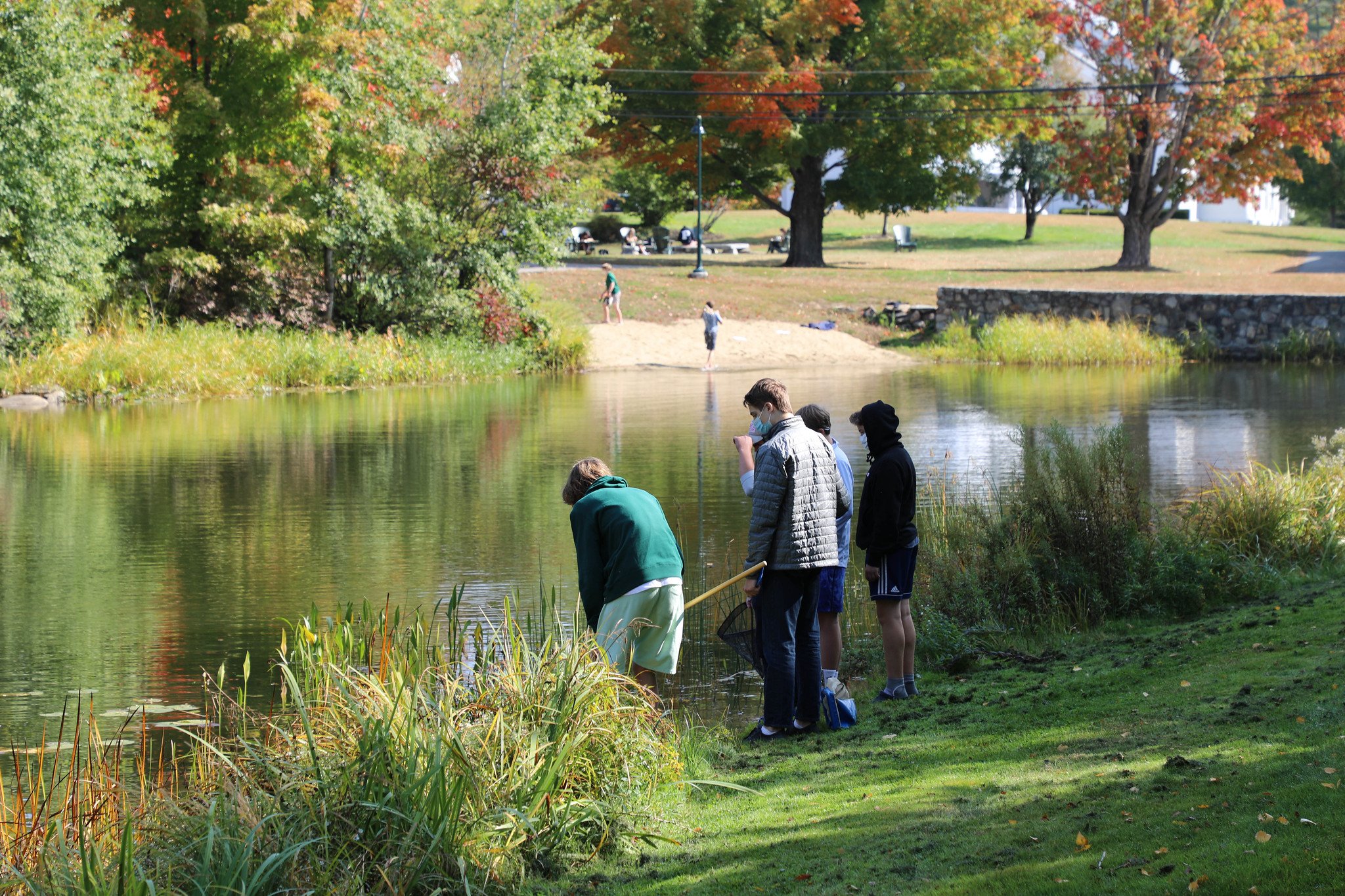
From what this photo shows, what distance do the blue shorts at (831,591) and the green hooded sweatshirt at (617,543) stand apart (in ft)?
3.32

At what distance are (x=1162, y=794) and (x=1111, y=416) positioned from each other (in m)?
17.6

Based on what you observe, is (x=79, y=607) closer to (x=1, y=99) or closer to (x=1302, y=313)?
(x=1, y=99)

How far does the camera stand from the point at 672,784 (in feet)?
20.8

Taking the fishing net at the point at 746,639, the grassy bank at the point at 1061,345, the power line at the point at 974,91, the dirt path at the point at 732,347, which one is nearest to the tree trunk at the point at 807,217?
the power line at the point at 974,91

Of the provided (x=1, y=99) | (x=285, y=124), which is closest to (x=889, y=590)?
(x=1, y=99)

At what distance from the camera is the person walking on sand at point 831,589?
777 cm

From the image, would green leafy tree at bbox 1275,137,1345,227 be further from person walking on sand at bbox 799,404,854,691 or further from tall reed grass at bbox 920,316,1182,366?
person walking on sand at bbox 799,404,854,691

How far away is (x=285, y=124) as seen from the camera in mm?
29875

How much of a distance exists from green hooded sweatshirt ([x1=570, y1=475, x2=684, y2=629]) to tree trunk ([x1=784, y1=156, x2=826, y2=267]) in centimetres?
4434

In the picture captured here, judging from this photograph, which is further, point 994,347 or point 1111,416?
point 994,347

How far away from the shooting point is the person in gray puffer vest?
7.07 metres

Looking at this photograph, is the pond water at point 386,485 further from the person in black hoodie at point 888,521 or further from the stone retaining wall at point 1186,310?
the stone retaining wall at point 1186,310

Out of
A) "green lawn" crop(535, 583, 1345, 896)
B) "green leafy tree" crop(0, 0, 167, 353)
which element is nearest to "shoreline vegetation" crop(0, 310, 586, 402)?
"green leafy tree" crop(0, 0, 167, 353)

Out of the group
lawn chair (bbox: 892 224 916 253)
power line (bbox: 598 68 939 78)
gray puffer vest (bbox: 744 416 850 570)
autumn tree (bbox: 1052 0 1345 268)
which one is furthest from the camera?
lawn chair (bbox: 892 224 916 253)
